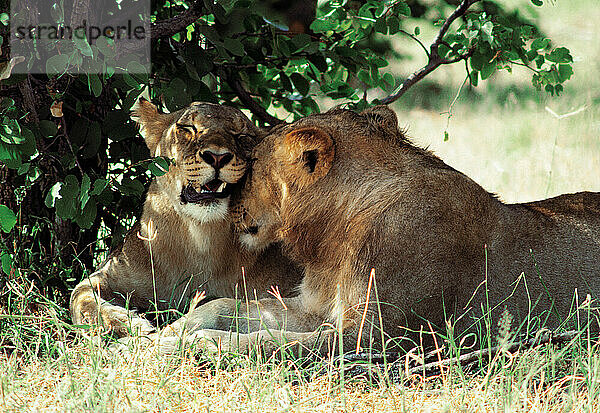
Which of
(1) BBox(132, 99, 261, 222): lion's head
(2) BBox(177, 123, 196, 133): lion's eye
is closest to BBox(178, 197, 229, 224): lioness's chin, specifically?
(1) BBox(132, 99, 261, 222): lion's head

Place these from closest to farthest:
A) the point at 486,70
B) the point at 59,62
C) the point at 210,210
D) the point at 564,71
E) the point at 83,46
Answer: the point at 83,46 → the point at 59,62 → the point at 210,210 → the point at 486,70 → the point at 564,71

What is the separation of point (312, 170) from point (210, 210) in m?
0.55

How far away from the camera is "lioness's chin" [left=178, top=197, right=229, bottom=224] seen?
4109 millimetres

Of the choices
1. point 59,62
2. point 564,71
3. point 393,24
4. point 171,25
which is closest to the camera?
point 59,62

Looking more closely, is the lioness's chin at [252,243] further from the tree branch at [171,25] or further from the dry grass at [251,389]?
the tree branch at [171,25]

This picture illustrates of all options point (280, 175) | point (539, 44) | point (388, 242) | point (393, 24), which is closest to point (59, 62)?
point (280, 175)

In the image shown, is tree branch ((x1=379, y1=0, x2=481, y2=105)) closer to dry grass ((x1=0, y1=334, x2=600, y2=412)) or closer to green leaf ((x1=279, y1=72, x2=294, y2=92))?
green leaf ((x1=279, y1=72, x2=294, y2=92))

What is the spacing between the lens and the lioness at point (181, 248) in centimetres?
421

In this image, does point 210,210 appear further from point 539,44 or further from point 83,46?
point 539,44

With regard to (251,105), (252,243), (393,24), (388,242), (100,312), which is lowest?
(100,312)

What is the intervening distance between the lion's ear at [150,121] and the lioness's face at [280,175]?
0.72 m

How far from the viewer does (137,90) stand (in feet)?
13.8

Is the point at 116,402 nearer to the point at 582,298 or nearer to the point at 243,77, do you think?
the point at 582,298

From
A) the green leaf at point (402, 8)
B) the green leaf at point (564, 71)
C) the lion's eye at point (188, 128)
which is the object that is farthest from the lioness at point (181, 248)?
the green leaf at point (564, 71)
